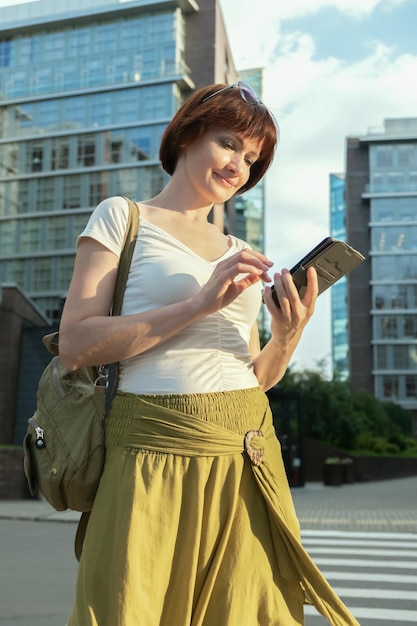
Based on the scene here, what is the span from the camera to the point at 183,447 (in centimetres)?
171

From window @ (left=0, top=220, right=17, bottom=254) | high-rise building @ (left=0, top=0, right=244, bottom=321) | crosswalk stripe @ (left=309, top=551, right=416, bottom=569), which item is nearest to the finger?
crosswalk stripe @ (left=309, top=551, right=416, bottom=569)

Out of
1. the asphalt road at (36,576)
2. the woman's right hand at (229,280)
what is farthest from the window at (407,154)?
the woman's right hand at (229,280)

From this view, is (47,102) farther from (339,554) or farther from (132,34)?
(339,554)

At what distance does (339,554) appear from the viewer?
958 cm

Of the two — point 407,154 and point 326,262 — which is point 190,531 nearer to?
point 326,262

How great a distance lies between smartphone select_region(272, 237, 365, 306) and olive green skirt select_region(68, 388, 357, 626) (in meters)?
0.32

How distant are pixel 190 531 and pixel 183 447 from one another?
18 centimetres

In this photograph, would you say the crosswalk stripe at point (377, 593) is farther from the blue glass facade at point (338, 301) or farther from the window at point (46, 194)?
the blue glass facade at point (338, 301)

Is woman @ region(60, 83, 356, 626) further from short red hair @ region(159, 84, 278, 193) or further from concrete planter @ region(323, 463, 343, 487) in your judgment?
concrete planter @ region(323, 463, 343, 487)

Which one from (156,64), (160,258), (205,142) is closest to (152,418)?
(160,258)

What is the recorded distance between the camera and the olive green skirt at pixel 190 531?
163 centimetres

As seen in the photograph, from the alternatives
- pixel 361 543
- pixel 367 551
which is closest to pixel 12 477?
pixel 361 543

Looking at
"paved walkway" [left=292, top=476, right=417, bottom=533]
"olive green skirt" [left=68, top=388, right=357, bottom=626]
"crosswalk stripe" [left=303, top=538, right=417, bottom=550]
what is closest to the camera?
"olive green skirt" [left=68, top=388, right=357, bottom=626]

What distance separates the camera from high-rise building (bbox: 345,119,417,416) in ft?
222
